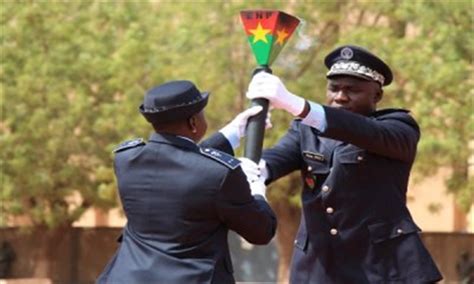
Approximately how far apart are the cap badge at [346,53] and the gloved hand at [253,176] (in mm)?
797

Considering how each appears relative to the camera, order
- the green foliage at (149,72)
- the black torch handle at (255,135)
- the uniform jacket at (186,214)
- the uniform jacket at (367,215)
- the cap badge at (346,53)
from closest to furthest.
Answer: the uniform jacket at (186,214) → the black torch handle at (255,135) → the uniform jacket at (367,215) → the cap badge at (346,53) → the green foliage at (149,72)

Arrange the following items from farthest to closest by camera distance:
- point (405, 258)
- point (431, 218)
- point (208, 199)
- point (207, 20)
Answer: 1. point (431, 218)
2. point (207, 20)
3. point (405, 258)
4. point (208, 199)

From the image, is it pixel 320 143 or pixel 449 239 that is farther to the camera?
pixel 449 239

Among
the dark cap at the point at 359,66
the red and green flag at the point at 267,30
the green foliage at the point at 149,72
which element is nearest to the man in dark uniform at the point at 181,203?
the red and green flag at the point at 267,30

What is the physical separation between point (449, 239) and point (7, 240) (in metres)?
7.71

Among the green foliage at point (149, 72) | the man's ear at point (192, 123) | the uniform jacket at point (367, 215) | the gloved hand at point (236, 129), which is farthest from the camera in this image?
the green foliage at point (149, 72)

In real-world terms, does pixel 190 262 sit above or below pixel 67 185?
above

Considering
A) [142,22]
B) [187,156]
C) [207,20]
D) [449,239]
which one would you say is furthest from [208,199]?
[449,239]

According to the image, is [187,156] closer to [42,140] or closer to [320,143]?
[320,143]

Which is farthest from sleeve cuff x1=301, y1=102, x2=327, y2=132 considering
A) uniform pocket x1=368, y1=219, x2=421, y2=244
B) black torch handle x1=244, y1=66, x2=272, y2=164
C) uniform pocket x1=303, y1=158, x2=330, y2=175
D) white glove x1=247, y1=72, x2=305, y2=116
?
uniform pocket x1=368, y1=219, x2=421, y2=244

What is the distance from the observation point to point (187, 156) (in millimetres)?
4754

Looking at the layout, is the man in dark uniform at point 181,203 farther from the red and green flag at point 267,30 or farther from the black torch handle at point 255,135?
the red and green flag at point 267,30

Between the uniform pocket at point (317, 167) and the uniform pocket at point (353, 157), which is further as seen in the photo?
the uniform pocket at point (317, 167)

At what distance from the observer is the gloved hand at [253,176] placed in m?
4.90
